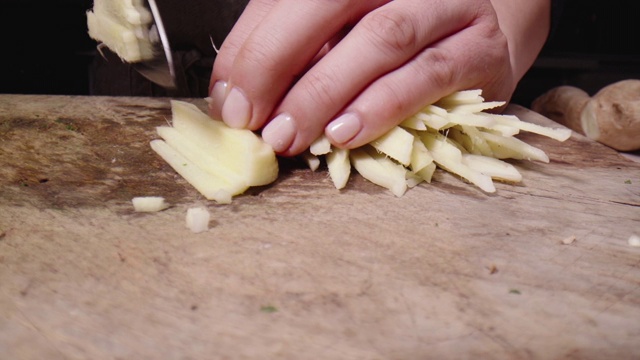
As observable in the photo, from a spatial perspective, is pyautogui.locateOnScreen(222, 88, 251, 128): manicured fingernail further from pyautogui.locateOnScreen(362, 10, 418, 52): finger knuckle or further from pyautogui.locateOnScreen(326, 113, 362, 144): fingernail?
pyautogui.locateOnScreen(362, 10, 418, 52): finger knuckle

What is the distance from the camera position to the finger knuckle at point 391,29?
137 cm

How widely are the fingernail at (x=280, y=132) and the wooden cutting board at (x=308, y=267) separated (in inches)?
3.6

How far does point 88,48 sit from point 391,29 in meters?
2.04

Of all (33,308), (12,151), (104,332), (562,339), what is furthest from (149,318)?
(12,151)

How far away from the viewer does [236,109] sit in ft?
4.47

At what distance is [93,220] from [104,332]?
0.41 meters

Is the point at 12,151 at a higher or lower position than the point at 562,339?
lower

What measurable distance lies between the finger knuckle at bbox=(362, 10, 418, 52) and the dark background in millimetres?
1786

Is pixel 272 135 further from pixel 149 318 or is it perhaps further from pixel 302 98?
pixel 149 318

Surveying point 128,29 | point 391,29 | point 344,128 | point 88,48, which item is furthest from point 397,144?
point 88,48

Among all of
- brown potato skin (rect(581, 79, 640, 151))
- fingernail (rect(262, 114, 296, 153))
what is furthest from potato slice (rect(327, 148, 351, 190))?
brown potato skin (rect(581, 79, 640, 151))

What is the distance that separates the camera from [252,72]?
52.2 inches

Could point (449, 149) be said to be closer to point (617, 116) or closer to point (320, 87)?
point (320, 87)

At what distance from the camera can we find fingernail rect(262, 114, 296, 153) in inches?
53.6
